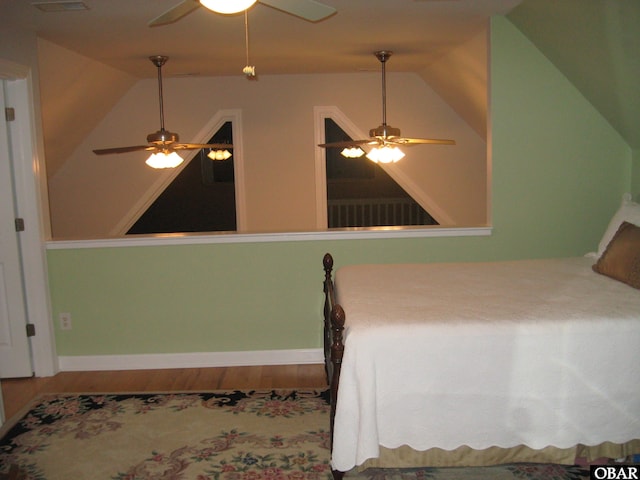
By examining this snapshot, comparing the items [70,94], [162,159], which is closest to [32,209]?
[162,159]

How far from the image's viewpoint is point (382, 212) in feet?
26.6

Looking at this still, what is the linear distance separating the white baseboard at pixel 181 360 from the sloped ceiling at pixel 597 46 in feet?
8.71

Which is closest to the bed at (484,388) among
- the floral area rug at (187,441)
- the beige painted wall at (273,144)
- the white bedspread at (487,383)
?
the white bedspread at (487,383)

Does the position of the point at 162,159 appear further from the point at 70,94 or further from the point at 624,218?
the point at 624,218

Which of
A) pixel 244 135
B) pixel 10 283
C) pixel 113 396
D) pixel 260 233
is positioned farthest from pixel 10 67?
pixel 244 135

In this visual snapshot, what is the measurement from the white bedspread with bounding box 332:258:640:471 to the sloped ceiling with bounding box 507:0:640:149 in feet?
5.24

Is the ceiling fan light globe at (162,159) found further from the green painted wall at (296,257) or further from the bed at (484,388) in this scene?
the bed at (484,388)

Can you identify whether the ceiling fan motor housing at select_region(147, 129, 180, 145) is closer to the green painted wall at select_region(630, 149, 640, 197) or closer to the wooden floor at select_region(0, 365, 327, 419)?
the wooden floor at select_region(0, 365, 327, 419)

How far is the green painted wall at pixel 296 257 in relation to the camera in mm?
4086

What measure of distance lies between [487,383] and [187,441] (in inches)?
63.2

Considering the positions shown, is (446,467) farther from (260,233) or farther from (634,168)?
(634,168)

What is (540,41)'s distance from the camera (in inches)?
153

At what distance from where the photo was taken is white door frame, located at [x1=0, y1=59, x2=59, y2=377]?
3814mm

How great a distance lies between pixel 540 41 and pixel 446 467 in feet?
9.41
